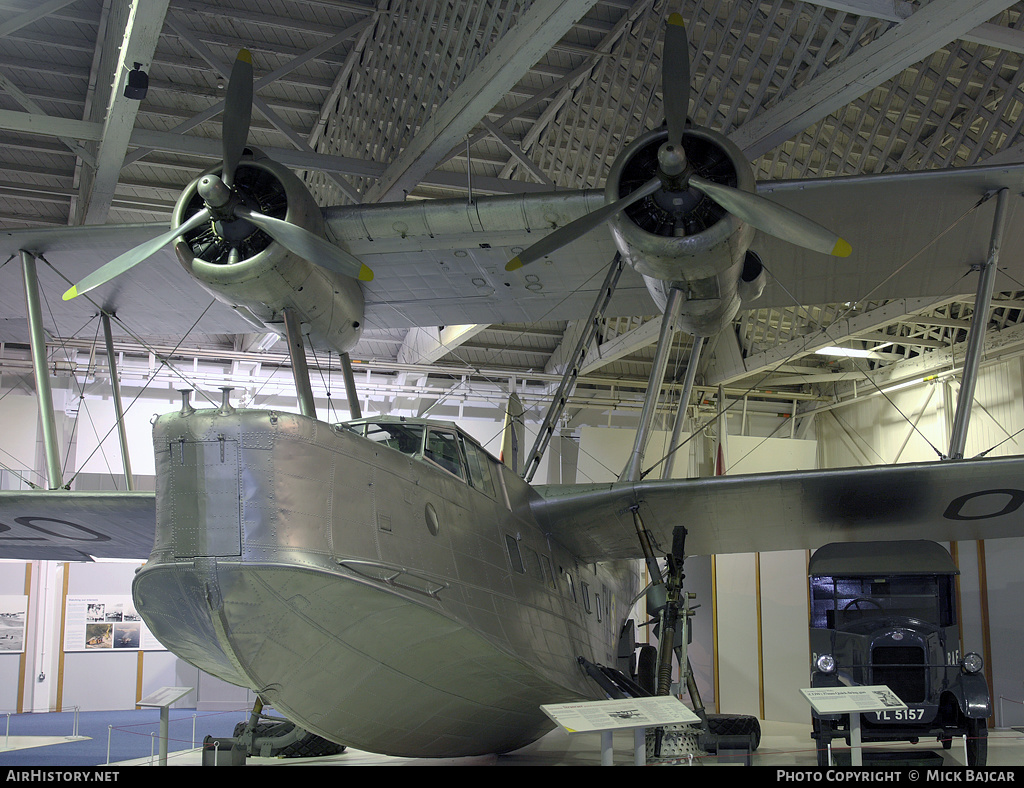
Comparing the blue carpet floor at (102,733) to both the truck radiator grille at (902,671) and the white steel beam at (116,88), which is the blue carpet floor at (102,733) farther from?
the truck radiator grille at (902,671)

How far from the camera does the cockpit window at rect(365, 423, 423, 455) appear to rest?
6562 millimetres

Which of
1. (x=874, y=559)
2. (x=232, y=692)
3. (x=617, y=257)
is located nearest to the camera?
(x=874, y=559)

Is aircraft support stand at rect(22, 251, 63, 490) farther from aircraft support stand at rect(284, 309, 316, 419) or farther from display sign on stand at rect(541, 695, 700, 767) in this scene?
display sign on stand at rect(541, 695, 700, 767)

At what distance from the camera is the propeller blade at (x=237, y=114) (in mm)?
7512

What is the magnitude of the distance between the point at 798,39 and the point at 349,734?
11659 mm

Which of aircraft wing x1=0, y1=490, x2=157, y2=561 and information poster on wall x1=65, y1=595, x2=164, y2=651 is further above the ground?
aircraft wing x1=0, y1=490, x2=157, y2=561

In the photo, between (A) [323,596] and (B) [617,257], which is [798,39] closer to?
(B) [617,257]

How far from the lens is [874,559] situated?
8094 mm

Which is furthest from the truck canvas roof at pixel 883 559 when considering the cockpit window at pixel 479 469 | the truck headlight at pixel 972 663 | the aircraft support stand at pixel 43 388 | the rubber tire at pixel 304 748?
the aircraft support stand at pixel 43 388

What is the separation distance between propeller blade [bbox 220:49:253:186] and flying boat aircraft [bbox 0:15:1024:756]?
0.02m

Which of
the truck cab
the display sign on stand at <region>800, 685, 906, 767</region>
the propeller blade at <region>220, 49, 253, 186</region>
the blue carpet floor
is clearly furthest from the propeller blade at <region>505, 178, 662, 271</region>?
the blue carpet floor

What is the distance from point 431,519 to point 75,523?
4.65 meters

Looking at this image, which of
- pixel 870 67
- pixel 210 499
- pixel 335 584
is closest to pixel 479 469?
pixel 335 584

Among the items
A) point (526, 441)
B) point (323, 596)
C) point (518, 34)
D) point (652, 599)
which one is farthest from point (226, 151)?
point (526, 441)
